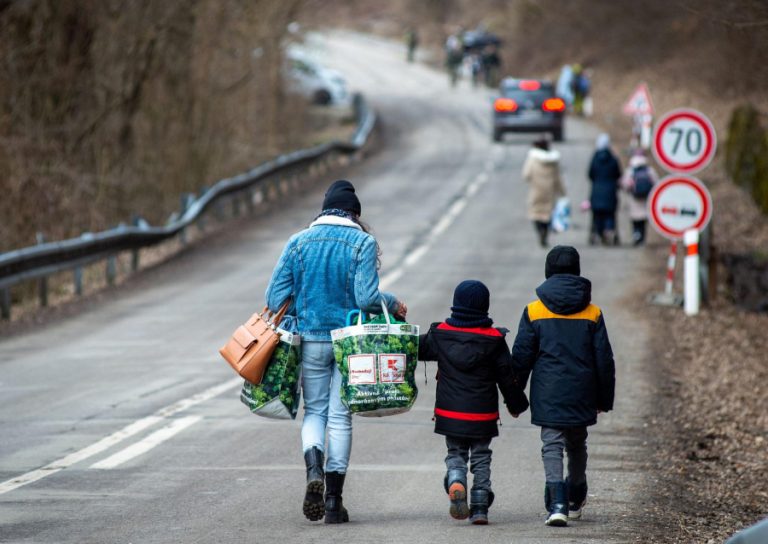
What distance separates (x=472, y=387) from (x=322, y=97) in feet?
162

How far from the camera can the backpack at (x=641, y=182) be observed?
875 inches

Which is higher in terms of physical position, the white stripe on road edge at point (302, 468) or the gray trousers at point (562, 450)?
the gray trousers at point (562, 450)

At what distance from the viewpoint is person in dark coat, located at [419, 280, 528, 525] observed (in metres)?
6.91

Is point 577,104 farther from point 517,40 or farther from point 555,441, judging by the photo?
point 555,441

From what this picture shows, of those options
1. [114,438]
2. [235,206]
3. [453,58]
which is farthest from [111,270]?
[453,58]

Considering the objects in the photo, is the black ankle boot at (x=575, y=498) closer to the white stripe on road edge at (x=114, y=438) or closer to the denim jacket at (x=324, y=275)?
the denim jacket at (x=324, y=275)

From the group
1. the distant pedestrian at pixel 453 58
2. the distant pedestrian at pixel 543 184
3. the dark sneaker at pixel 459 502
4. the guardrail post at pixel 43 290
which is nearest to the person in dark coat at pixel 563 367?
the dark sneaker at pixel 459 502

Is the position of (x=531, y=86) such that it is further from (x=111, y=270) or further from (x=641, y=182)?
(x=111, y=270)

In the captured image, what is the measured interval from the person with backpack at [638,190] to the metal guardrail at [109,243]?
24.4 feet

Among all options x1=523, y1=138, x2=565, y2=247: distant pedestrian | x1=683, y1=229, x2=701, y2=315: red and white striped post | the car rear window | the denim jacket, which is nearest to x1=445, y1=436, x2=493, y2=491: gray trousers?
the denim jacket

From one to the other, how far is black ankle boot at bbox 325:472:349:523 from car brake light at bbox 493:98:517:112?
34112mm

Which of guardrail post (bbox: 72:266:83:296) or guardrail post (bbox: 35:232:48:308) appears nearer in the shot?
guardrail post (bbox: 35:232:48:308)

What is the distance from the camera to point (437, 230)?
24.9m

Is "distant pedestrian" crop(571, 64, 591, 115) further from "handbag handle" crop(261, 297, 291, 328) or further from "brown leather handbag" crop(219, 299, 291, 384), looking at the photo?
"brown leather handbag" crop(219, 299, 291, 384)
